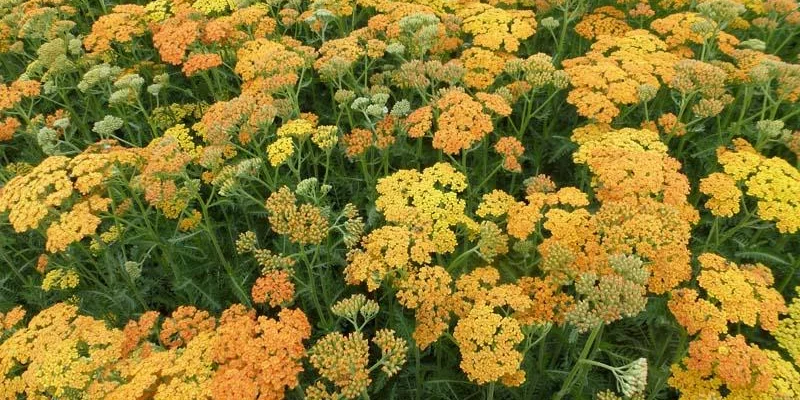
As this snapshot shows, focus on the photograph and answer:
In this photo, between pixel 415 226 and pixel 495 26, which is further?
pixel 495 26

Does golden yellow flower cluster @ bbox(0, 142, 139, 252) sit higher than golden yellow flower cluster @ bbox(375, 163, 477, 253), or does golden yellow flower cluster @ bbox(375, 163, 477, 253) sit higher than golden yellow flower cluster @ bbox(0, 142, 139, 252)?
golden yellow flower cluster @ bbox(0, 142, 139, 252)

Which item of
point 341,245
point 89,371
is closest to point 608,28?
point 341,245

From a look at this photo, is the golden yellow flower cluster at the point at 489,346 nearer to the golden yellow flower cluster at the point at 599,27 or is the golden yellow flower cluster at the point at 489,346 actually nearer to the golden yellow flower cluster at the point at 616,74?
the golden yellow flower cluster at the point at 616,74

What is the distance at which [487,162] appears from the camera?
6.40m

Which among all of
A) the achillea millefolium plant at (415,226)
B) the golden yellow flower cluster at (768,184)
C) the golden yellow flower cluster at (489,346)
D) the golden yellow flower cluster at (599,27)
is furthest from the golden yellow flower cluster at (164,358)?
the golden yellow flower cluster at (599,27)

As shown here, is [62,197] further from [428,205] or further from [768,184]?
[768,184]

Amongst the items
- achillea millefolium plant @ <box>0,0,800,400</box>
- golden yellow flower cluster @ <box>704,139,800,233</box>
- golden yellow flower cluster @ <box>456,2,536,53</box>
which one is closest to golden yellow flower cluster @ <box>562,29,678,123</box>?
achillea millefolium plant @ <box>0,0,800,400</box>

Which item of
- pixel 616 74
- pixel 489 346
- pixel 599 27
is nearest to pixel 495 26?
pixel 599 27

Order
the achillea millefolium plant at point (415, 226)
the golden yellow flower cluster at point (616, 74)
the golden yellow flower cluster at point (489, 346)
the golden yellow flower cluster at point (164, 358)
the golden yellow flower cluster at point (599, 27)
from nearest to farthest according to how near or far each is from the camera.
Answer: the golden yellow flower cluster at point (164, 358) < the golden yellow flower cluster at point (489, 346) < the achillea millefolium plant at point (415, 226) < the golden yellow flower cluster at point (616, 74) < the golden yellow flower cluster at point (599, 27)

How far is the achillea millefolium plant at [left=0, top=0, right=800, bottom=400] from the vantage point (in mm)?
4023

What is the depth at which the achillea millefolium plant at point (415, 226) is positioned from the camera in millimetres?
4023

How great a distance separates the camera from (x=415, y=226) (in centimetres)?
468

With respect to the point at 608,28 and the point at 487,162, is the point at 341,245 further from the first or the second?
the point at 608,28

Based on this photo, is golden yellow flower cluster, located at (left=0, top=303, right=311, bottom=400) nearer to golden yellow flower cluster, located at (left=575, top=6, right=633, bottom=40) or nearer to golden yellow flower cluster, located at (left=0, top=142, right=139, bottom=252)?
golden yellow flower cluster, located at (left=0, top=142, right=139, bottom=252)
